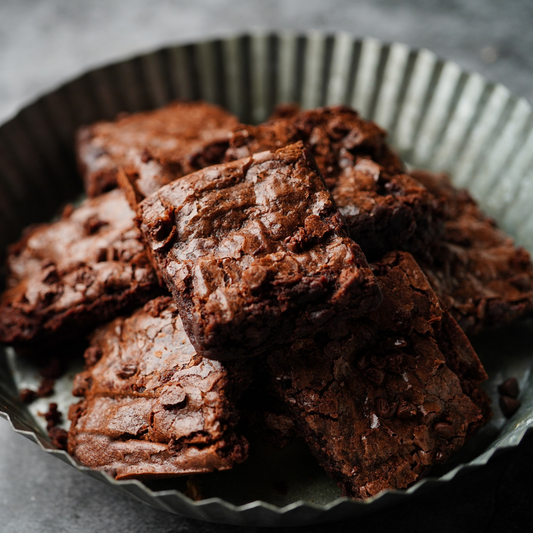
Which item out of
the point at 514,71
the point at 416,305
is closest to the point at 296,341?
the point at 416,305

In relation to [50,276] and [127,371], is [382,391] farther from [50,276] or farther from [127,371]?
[50,276]

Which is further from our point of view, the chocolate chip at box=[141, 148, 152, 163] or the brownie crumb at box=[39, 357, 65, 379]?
the brownie crumb at box=[39, 357, 65, 379]

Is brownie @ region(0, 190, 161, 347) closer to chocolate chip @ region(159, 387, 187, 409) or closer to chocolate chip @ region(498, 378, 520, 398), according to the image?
chocolate chip @ region(159, 387, 187, 409)

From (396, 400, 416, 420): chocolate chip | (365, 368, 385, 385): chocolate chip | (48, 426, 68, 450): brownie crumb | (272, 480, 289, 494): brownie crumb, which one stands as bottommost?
(272, 480, 289, 494): brownie crumb

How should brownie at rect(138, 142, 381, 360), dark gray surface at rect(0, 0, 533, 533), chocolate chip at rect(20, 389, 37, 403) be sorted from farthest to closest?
1. dark gray surface at rect(0, 0, 533, 533)
2. chocolate chip at rect(20, 389, 37, 403)
3. brownie at rect(138, 142, 381, 360)

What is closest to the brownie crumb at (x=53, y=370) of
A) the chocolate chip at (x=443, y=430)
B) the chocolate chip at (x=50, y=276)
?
the chocolate chip at (x=50, y=276)

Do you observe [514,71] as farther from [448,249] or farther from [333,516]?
[333,516]

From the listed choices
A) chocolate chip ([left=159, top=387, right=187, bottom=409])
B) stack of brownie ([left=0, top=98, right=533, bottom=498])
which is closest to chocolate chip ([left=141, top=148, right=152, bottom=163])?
stack of brownie ([left=0, top=98, right=533, bottom=498])
